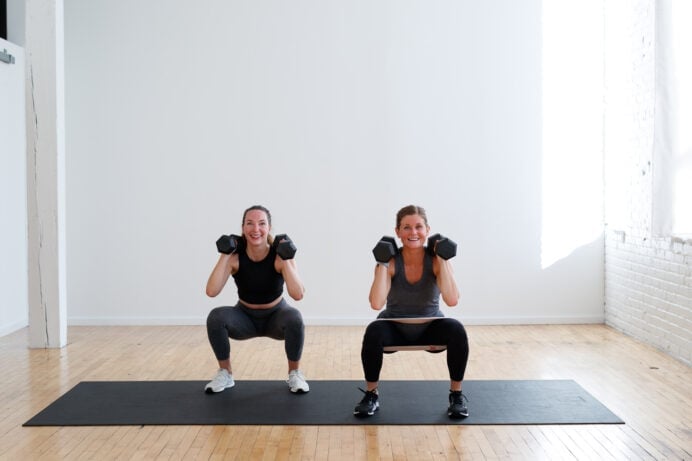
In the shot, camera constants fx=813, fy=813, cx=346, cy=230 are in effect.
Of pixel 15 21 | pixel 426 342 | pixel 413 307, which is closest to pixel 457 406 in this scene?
pixel 426 342

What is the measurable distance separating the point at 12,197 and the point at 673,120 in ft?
15.8

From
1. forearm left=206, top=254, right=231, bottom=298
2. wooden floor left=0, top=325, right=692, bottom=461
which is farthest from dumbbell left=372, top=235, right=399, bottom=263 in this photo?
forearm left=206, top=254, right=231, bottom=298

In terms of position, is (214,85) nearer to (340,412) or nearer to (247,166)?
(247,166)

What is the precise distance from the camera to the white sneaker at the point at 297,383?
14.2 ft

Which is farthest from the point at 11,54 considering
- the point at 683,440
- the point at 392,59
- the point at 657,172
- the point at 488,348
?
the point at 683,440

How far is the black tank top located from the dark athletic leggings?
2.43 ft

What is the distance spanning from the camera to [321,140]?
6609 mm

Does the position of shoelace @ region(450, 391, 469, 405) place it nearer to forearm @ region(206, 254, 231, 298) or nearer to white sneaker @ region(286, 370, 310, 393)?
white sneaker @ region(286, 370, 310, 393)

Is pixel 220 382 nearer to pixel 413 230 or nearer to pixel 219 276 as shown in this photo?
pixel 219 276

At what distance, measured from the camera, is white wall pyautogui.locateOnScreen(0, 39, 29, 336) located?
6.14m

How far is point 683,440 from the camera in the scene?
354 cm

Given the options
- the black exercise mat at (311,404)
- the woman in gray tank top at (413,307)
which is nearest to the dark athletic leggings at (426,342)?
the woman in gray tank top at (413,307)

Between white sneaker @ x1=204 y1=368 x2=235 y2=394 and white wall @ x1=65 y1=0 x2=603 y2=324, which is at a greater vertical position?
white wall @ x1=65 y1=0 x2=603 y2=324

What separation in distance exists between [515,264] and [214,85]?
2.86 m
